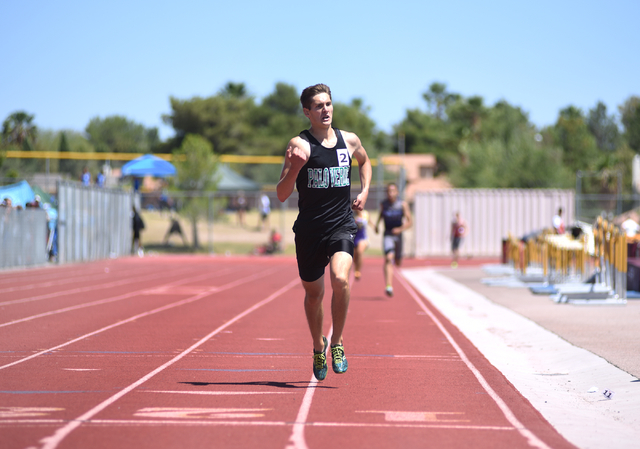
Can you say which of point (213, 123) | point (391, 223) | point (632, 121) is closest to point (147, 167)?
point (391, 223)

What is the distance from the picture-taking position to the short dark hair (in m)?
5.96

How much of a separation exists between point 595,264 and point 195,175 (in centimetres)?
2362

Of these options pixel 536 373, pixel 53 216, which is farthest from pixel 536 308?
pixel 53 216

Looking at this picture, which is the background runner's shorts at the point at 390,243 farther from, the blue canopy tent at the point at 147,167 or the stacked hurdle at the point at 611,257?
the blue canopy tent at the point at 147,167

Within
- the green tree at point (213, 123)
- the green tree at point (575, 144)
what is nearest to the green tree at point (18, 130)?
the green tree at point (213, 123)

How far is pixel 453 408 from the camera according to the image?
18.1 ft

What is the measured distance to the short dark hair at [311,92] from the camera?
5.96 m

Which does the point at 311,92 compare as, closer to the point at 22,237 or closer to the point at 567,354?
the point at 567,354

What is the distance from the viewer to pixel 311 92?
5.97 metres

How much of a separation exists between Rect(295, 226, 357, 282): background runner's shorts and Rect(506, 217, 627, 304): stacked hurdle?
24.8 feet

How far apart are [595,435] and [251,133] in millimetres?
71462

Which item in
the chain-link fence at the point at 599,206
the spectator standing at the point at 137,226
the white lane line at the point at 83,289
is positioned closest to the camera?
the white lane line at the point at 83,289

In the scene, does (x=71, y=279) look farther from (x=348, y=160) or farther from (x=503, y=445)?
(x=503, y=445)

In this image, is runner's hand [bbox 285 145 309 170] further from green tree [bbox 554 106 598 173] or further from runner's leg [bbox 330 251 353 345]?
green tree [bbox 554 106 598 173]
